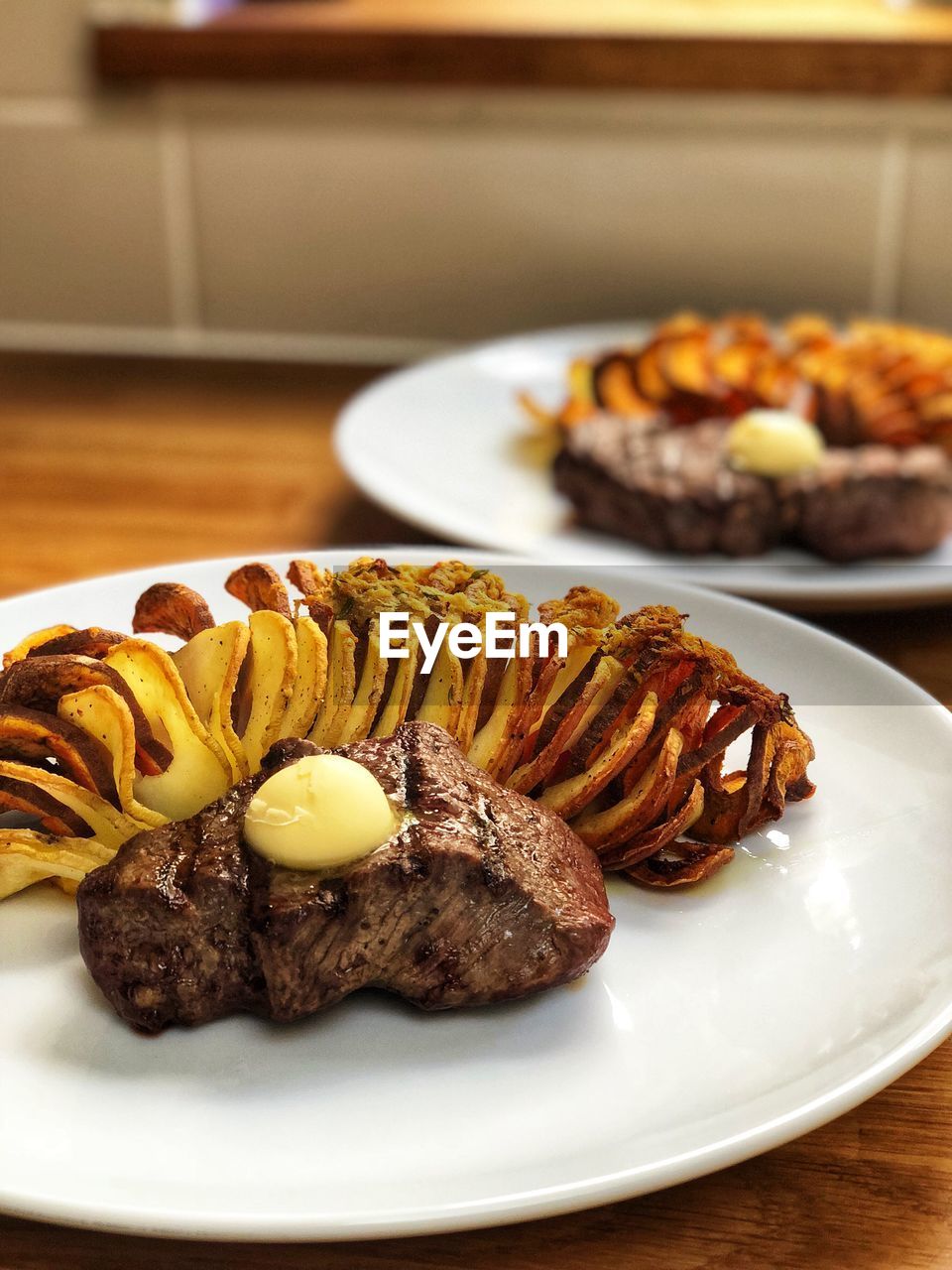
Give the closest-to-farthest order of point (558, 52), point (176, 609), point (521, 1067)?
point (521, 1067) < point (176, 609) < point (558, 52)

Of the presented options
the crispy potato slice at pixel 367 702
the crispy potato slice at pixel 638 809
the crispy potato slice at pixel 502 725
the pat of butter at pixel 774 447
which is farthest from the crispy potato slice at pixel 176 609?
the pat of butter at pixel 774 447

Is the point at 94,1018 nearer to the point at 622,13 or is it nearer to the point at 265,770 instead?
the point at 265,770

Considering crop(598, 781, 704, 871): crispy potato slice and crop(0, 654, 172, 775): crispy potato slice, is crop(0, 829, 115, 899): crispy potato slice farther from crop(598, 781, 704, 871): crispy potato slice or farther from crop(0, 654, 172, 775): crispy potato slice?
crop(598, 781, 704, 871): crispy potato slice

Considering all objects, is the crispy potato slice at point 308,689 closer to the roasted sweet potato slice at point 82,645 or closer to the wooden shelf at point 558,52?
the roasted sweet potato slice at point 82,645

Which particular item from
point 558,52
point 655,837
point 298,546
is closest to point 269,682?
point 655,837

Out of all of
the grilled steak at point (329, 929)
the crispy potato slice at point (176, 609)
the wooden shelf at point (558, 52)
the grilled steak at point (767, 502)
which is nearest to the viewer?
the grilled steak at point (329, 929)

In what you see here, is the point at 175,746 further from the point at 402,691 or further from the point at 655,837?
the point at 655,837

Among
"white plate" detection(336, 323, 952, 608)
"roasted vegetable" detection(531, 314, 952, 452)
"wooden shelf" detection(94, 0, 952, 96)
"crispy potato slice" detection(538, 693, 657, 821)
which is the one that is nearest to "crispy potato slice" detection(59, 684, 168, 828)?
"crispy potato slice" detection(538, 693, 657, 821)
